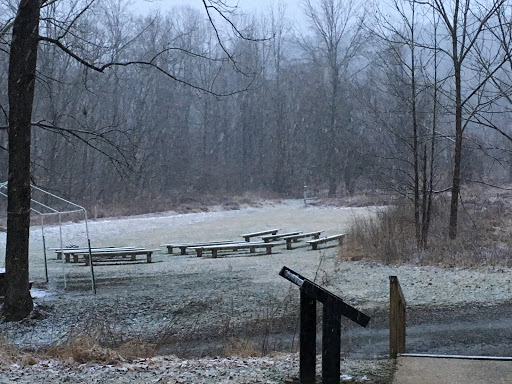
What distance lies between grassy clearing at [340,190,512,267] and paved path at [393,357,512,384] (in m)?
7.99

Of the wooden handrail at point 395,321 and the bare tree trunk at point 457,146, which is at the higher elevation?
the bare tree trunk at point 457,146

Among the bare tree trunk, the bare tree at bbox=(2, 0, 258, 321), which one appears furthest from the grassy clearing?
the bare tree at bbox=(2, 0, 258, 321)

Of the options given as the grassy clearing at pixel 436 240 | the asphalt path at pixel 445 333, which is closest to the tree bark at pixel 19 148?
the asphalt path at pixel 445 333

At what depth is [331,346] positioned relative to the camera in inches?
179

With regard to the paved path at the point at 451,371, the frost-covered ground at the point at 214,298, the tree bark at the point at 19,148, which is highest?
the tree bark at the point at 19,148

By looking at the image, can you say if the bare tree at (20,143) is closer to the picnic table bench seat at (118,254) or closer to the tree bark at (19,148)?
the tree bark at (19,148)

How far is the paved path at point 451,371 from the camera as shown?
5007 mm

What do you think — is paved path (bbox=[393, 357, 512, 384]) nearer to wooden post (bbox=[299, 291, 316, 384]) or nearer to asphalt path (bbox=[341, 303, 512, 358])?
wooden post (bbox=[299, 291, 316, 384])

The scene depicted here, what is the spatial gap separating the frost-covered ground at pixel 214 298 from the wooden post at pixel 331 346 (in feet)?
2.59

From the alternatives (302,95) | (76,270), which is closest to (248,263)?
(76,270)

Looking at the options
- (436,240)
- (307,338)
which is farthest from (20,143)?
(436,240)

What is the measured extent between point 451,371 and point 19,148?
6.91m

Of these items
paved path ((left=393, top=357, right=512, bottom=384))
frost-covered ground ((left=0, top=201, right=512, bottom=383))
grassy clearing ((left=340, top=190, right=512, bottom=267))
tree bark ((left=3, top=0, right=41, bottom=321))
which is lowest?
frost-covered ground ((left=0, top=201, right=512, bottom=383))

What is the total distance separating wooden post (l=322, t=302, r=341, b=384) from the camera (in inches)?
178
